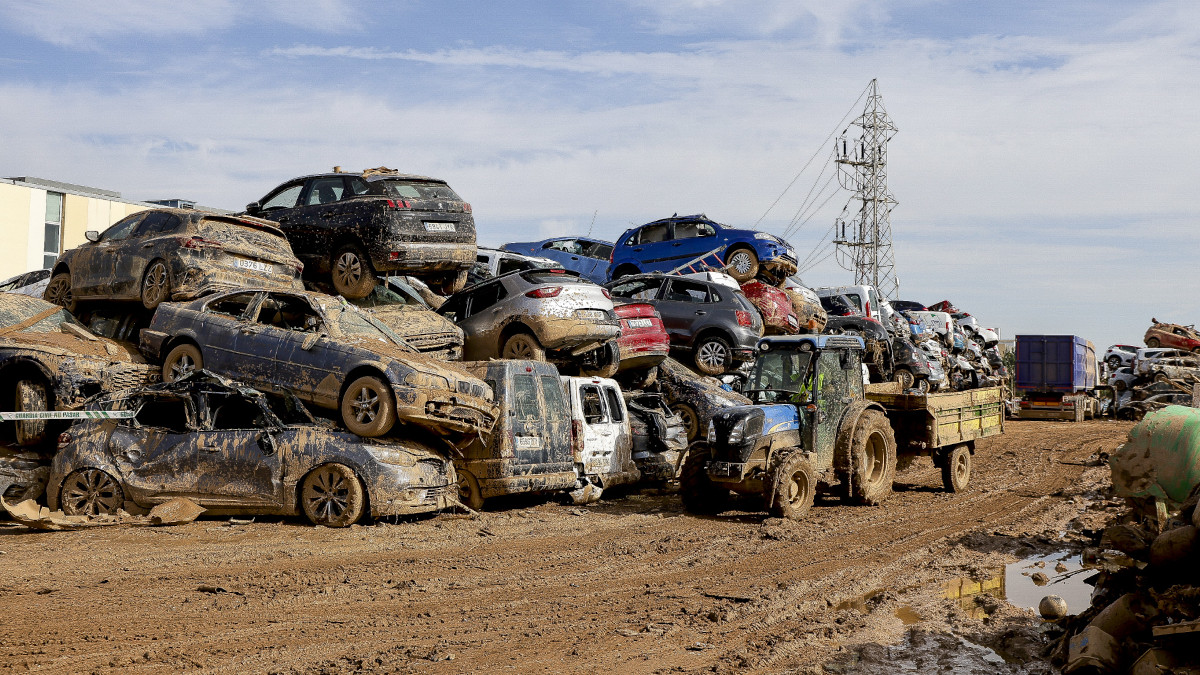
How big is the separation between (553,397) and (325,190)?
18.1 ft

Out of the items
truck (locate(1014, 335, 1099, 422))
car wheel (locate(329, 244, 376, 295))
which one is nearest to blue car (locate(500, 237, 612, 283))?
car wheel (locate(329, 244, 376, 295))

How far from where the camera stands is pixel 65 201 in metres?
28.5

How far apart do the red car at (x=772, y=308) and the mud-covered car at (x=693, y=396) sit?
4.01 metres

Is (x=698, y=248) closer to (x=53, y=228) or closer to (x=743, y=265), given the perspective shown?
(x=743, y=265)

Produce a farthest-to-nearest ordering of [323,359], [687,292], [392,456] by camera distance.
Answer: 1. [687,292]
2. [323,359]
3. [392,456]

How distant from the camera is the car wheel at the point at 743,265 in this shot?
70.4 ft

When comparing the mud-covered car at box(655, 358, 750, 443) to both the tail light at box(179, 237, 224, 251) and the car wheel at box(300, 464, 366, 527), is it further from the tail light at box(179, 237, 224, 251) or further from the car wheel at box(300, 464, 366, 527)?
the tail light at box(179, 237, 224, 251)

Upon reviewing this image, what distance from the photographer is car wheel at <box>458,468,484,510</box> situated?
10.8 metres

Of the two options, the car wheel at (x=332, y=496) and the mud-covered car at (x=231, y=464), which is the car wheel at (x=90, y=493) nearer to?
the mud-covered car at (x=231, y=464)

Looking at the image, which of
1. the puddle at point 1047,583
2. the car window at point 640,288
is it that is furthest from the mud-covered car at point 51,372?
the puddle at point 1047,583

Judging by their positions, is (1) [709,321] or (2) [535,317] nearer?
(2) [535,317]

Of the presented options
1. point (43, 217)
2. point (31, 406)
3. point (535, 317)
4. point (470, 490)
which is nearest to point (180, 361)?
point (31, 406)

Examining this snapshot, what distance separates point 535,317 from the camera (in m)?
13.3

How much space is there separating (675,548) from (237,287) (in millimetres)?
6707
